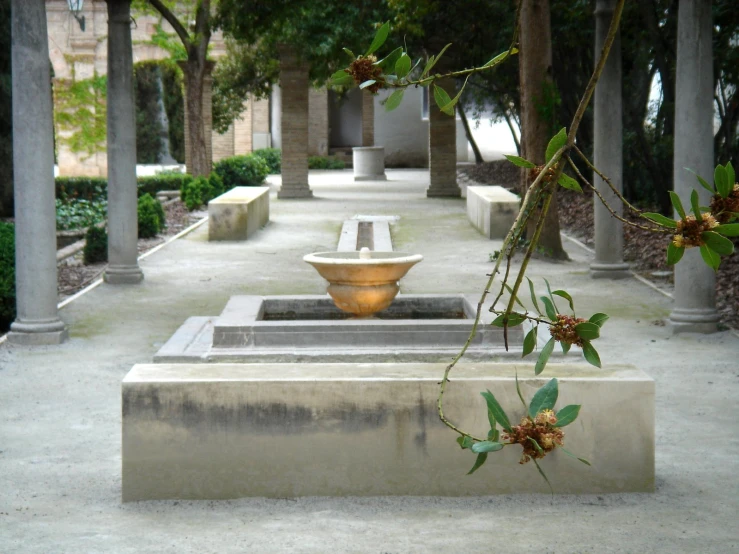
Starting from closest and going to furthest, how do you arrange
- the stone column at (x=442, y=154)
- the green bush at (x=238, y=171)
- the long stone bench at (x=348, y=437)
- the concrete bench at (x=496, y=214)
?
the long stone bench at (x=348, y=437) < the concrete bench at (x=496, y=214) < the stone column at (x=442, y=154) < the green bush at (x=238, y=171)

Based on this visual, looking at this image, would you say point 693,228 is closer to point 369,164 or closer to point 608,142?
point 608,142

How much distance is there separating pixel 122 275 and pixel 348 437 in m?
7.85

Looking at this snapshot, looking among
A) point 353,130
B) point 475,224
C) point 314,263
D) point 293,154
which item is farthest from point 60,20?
point 314,263

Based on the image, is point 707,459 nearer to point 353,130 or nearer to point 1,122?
point 1,122

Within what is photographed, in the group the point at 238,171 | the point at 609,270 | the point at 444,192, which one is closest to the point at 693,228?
the point at 609,270

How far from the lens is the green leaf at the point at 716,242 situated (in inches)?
57.8

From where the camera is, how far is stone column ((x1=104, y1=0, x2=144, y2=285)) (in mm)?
12633

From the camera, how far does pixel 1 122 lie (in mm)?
21391

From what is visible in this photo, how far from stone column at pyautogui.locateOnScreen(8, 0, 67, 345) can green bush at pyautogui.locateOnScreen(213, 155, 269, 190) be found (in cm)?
1683

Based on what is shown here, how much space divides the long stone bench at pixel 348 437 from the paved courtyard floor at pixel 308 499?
3.4 inches

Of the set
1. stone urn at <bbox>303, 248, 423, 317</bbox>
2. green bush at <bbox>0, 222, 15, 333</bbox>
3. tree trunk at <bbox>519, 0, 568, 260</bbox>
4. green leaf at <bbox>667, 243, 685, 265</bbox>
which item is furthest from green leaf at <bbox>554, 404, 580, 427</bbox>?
tree trunk at <bbox>519, 0, 568, 260</bbox>

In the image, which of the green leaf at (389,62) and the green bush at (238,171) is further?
the green bush at (238,171)

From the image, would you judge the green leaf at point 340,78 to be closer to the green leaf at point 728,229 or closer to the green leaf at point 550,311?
the green leaf at point 550,311

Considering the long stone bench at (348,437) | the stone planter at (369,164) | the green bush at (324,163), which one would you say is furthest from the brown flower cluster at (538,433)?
the green bush at (324,163)
